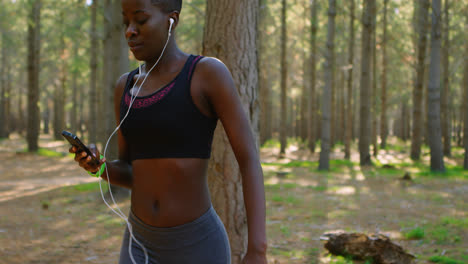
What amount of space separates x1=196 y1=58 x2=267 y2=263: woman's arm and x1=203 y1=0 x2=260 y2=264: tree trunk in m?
2.24

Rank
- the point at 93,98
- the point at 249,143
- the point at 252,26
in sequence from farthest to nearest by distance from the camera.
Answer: the point at 93,98 → the point at 252,26 → the point at 249,143

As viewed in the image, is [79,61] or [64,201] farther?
[79,61]

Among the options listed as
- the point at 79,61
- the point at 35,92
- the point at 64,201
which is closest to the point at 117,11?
the point at 64,201

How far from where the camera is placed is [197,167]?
177cm

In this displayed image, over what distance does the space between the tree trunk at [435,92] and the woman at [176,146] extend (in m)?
14.5

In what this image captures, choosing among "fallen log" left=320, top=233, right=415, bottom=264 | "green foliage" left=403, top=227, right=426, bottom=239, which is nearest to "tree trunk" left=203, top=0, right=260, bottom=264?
"fallen log" left=320, top=233, right=415, bottom=264

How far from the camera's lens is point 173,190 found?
176 cm

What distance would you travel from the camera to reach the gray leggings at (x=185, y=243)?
1760 mm

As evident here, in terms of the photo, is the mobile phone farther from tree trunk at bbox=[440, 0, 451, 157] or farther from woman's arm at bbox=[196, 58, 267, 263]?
tree trunk at bbox=[440, 0, 451, 157]

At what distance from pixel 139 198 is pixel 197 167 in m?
0.30

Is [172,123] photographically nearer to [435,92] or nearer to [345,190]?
[345,190]

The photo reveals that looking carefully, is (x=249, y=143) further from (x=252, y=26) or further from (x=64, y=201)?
(x=64, y=201)

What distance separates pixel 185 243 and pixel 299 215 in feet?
21.5

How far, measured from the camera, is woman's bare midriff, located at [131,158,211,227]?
1.75 meters
